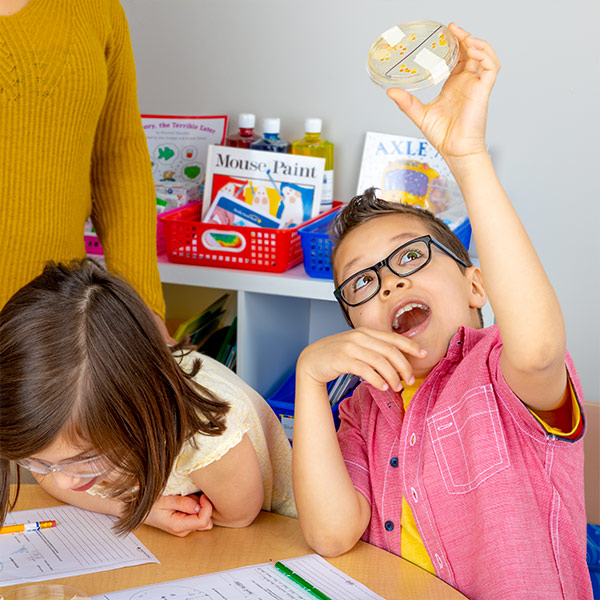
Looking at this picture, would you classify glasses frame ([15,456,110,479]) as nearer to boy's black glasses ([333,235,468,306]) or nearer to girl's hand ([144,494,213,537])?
girl's hand ([144,494,213,537])

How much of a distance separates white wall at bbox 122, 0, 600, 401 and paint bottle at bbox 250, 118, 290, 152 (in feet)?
0.42

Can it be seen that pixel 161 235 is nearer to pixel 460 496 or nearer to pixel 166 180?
pixel 166 180

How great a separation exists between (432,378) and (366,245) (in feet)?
0.74

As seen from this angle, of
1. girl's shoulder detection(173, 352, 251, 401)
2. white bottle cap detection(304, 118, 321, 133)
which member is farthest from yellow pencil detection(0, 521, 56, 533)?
white bottle cap detection(304, 118, 321, 133)

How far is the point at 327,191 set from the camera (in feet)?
6.52

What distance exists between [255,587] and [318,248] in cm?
98

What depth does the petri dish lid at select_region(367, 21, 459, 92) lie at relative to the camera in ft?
2.87

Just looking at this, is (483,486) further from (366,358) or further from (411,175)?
(411,175)

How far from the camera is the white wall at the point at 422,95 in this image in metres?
1.87

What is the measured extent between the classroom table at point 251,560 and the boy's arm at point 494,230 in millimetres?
296

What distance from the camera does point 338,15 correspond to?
2020mm

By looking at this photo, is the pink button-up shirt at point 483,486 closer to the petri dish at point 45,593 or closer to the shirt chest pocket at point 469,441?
the shirt chest pocket at point 469,441

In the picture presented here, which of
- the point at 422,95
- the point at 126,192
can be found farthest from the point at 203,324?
the point at 422,95

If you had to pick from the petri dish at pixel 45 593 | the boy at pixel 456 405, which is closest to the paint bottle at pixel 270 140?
the boy at pixel 456 405
